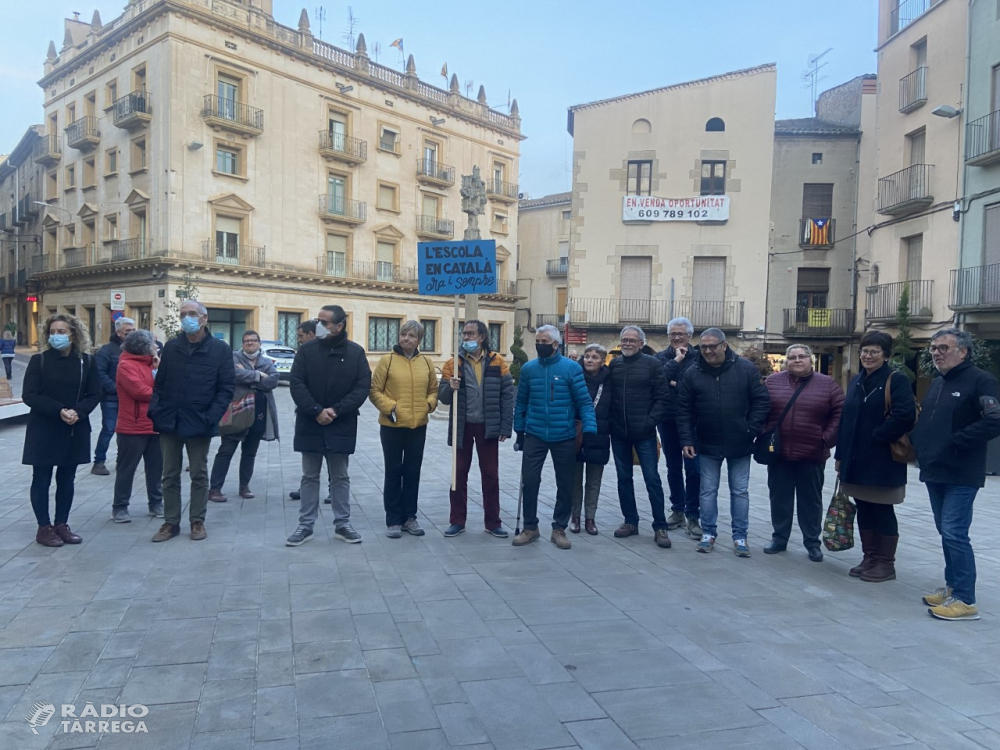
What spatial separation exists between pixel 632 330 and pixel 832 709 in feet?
12.6

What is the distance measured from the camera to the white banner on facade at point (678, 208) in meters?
24.5

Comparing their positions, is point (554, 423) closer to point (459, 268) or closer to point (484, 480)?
point (484, 480)

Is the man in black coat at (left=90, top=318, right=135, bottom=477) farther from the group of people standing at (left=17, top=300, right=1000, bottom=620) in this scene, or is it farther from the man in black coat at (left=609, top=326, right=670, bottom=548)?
the man in black coat at (left=609, top=326, right=670, bottom=548)

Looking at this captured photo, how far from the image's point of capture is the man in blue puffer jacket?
6496 mm

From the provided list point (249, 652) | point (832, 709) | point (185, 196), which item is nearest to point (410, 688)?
point (249, 652)

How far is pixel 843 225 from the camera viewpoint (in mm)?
28219

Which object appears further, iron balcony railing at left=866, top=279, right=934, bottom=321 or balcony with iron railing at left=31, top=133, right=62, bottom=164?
balcony with iron railing at left=31, top=133, right=62, bottom=164

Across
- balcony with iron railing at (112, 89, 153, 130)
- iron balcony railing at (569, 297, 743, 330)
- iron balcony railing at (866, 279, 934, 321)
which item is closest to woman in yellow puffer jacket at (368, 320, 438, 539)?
iron balcony railing at (569, 297, 743, 330)

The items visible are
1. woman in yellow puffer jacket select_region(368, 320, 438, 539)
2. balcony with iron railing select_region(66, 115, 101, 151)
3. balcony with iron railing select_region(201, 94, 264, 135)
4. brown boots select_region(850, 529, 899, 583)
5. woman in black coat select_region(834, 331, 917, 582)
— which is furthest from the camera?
balcony with iron railing select_region(66, 115, 101, 151)

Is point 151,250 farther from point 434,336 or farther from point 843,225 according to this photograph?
point 843,225

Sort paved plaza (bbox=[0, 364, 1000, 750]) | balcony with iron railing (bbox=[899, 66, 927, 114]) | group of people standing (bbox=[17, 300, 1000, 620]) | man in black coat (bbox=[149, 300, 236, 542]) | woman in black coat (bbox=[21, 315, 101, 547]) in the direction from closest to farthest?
paved plaza (bbox=[0, 364, 1000, 750]), group of people standing (bbox=[17, 300, 1000, 620]), woman in black coat (bbox=[21, 315, 101, 547]), man in black coat (bbox=[149, 300, 236, 542]), balcony with iron railing (bbox=[899, 66, 927, 114])

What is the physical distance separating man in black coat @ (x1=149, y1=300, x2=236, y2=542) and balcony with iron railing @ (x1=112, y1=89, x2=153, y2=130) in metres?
28.7

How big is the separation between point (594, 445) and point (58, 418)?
14.6 ft

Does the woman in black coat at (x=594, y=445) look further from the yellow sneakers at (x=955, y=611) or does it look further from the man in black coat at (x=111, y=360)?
the man in black coat at (x=111, y=360)
